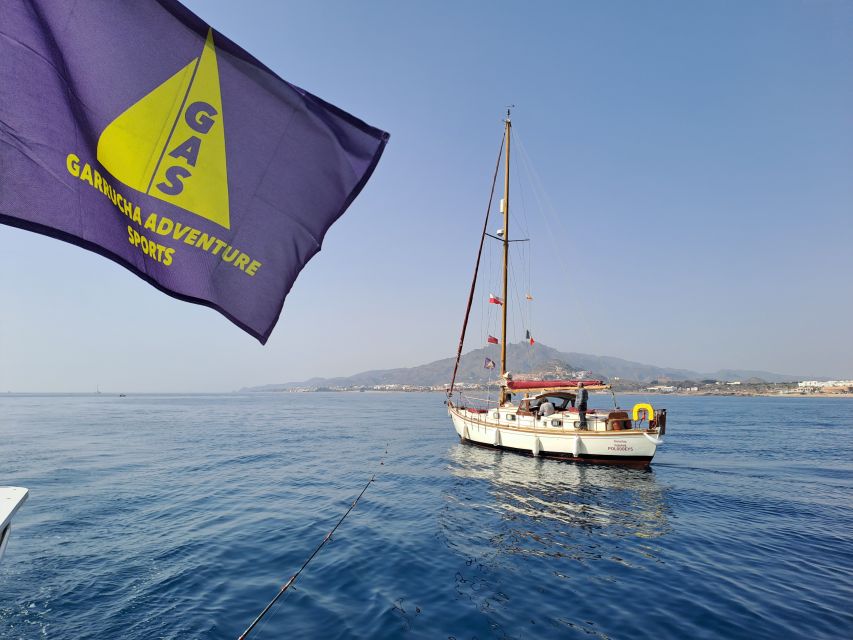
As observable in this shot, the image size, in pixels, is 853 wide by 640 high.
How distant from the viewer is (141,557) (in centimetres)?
1071

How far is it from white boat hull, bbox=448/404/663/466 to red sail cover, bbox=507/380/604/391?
1.72m

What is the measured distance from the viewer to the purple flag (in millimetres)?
2842

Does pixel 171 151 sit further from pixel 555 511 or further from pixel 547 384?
pixel 547 384

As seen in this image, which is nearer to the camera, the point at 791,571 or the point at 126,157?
the point at 126,157

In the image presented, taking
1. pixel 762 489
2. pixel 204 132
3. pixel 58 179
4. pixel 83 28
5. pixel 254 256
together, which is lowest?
pixel 762 489

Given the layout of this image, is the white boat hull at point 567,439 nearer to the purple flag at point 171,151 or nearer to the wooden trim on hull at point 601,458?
the wooden trim on hull at point 601,458

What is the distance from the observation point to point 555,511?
15523 mm

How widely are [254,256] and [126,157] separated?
109 centimetres

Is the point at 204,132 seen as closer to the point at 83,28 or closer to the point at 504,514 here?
the point at 83,28

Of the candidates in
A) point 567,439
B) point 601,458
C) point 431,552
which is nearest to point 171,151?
point 431,552

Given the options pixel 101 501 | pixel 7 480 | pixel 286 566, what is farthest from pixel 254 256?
pixel 7 480

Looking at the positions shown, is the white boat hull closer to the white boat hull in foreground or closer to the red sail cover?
the red sail cover

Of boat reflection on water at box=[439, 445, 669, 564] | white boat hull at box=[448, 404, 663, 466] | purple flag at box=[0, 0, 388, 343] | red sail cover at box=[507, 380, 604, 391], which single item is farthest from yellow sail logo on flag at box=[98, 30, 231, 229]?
red sail cover at box=[507, 380, 604, 391]

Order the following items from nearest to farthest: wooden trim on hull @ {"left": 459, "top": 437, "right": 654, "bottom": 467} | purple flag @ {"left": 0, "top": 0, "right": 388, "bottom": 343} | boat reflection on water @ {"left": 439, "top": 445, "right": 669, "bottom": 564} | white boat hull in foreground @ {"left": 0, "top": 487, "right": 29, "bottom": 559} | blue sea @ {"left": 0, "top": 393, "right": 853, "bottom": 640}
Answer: purple flag @ {"left": 0, "top": 0, "right": 388, "bottom": 343}, white boat hull in foreground @ {"left": 0, "top": 487, "right": 29, "bottom": 559}, blue sea @ {"left": 0, "top": 393, "right": 853, "bottom": 640}, boat reflection on water @ {"left": 439, "top": 445, "right": 669, "bottom": 564}, wooden trim on hull @ {"left": 459, "top": 437, "right": 654, "bottom": 467}
